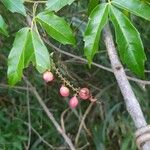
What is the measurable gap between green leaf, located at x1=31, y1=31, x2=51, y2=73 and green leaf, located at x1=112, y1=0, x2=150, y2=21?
14 cm

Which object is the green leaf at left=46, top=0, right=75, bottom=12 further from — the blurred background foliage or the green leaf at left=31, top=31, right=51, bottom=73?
the blurred background foliage

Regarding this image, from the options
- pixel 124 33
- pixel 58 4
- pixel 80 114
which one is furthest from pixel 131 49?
pixel 80 114

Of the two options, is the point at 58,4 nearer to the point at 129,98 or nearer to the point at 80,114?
the point at 129,98

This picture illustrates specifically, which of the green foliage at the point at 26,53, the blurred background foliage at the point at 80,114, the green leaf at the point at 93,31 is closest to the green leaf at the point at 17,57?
the green foliage at the point at 26,53

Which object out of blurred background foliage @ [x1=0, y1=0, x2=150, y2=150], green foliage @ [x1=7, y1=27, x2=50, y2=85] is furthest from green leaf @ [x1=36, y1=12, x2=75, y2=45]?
blurred background foliage @ [x1=0, y1=0, x2=150, y2=150]

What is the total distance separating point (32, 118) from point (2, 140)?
278 millimetres

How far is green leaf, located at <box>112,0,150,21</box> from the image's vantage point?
2.28 ft

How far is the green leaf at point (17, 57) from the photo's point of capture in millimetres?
748

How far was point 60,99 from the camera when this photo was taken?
1.94 m

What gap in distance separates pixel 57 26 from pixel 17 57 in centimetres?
8

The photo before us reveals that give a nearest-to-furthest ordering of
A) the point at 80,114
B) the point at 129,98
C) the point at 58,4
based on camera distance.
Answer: the point at 129,98 → the point at 58,4 → the point at 80,114

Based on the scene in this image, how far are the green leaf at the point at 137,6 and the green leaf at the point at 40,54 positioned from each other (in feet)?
0.46

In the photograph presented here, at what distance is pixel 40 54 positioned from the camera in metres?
0.75

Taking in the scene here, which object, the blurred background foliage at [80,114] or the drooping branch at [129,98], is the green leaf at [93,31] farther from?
the blurred background foliage at [80,114]
